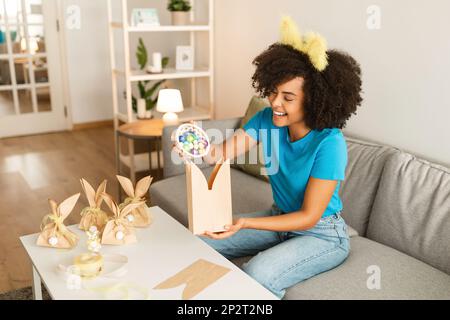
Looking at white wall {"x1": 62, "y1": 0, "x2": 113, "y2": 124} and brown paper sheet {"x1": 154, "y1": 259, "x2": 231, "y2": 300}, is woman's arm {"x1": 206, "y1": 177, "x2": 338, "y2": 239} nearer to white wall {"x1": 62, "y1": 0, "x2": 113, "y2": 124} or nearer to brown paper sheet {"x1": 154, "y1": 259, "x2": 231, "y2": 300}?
brown paper sheet {"x1": 154, "y1": 259, "x2": 231, "y2": 300}

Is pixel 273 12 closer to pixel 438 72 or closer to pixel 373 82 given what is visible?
pixel 373 82

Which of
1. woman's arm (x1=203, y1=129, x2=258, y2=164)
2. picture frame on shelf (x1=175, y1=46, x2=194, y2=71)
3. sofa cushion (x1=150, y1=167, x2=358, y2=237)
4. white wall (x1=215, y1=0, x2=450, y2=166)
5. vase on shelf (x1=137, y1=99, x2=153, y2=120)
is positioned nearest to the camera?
woman's arm (x1=203, y1=129, x2=258, y2=164)

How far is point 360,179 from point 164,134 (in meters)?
1.05

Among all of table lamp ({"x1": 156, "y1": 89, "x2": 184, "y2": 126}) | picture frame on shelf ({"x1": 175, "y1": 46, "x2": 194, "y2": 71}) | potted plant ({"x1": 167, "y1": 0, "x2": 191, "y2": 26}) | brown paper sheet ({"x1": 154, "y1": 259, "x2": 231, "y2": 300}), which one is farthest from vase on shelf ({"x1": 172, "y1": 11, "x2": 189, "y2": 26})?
brown paper sheet ({"x1": 154, "y1": 259, "x2": 231, "y2": 300})

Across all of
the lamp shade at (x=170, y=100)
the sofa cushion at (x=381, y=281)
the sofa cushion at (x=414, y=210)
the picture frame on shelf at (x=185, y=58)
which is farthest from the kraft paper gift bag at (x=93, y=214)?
the picture frame on shelf at (x=185, y=58)

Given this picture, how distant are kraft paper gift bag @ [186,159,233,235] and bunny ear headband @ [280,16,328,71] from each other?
0.42 m

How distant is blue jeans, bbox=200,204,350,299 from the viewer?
5.22ft

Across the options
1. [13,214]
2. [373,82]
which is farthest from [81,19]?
[373,82]

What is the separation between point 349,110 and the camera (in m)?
1.64

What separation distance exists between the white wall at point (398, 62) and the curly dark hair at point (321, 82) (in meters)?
0.58

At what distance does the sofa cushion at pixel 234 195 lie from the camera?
2.28m

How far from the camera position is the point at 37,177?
12.3ft

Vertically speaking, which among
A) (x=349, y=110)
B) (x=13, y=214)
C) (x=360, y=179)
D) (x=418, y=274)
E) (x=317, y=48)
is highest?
(x=317, y=48)

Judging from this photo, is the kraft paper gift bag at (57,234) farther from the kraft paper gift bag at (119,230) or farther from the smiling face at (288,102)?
the smiling face at (288,102)
